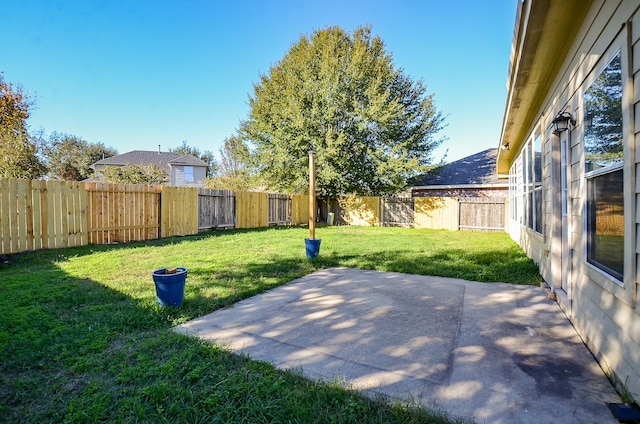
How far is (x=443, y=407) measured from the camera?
172 centimetres

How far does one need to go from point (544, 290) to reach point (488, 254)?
291cm

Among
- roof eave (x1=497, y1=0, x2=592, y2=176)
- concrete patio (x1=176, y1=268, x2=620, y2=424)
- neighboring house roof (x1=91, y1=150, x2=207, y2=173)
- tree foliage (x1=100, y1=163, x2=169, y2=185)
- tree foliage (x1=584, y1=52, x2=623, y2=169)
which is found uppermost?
neighboring house roof (x1=91, y1=150, x2=207, y2=173)

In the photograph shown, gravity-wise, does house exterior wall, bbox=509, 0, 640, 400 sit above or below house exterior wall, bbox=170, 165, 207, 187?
below

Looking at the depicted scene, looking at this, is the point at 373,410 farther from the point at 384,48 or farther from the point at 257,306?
the point at 384,48

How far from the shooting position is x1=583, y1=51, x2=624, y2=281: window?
6.48 feet

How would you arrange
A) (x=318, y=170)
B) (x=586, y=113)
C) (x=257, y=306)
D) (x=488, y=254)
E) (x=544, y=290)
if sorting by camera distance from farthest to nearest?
(x=318, y=170) < (x=488, y=254) < (x=544, y=290) < (x=257, y=306) < (x=586, y=113)

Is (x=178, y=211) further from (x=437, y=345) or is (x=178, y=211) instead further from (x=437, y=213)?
(x=437, y=213)

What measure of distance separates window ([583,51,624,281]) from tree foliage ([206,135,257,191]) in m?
15.8

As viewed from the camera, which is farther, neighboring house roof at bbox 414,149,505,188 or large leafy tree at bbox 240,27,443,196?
neighboring house roof at bbox 414,149,505,188

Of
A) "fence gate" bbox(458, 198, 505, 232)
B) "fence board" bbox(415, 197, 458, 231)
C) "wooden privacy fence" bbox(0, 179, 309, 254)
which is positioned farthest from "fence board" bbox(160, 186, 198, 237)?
"fence gate" bbox(458, 198, 505, 232)

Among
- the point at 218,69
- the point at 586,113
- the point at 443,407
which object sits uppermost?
the point at 218,69

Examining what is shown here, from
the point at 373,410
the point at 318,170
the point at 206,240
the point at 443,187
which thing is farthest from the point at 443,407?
the point at 443,187

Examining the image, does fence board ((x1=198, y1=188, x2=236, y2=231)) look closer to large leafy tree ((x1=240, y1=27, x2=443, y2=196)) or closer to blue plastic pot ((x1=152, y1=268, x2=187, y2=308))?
large leafy tree ((x1=240, y1=27, x2=443, y2=196))

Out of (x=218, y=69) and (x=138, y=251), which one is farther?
(x=218, y=69)
